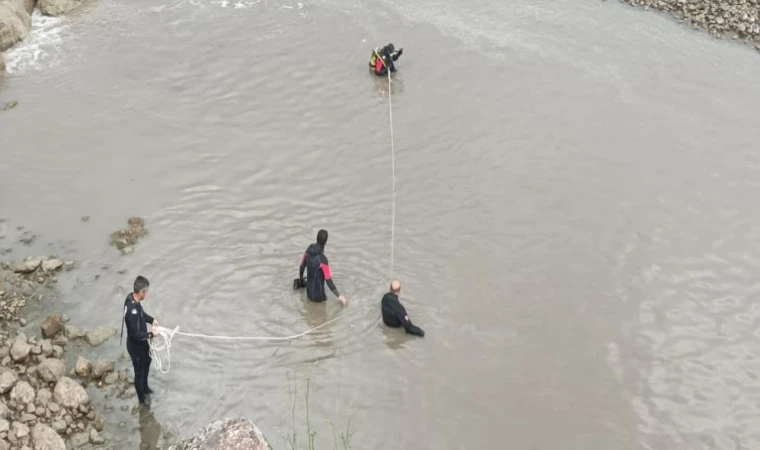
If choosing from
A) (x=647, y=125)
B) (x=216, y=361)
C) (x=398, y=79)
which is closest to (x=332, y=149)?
(x=398, y=79)

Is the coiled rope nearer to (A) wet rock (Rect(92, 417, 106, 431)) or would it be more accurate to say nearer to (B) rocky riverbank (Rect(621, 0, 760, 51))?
(A) wet rock (Rect(92, 417, 106, 431))

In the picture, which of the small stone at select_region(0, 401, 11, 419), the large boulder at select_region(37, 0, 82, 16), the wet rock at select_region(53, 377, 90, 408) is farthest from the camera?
the large boulder at select_region(37, 0, 82, 16)

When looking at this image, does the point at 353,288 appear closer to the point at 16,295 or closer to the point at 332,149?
the point at 332,149

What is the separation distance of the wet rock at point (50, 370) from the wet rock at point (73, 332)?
0.78 meters

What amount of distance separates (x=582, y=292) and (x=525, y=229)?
171 cm

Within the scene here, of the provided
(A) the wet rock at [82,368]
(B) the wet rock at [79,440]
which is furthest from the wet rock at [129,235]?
(B) the wet rock at [79,440]

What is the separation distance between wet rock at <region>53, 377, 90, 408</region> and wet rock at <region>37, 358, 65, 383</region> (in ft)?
0.61

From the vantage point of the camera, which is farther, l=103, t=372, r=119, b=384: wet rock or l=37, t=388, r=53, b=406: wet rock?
l=103, t=372, r=119, b=384: wet rock

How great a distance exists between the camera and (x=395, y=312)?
10188 mm

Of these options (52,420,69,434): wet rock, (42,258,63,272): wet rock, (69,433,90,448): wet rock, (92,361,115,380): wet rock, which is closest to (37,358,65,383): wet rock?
(92,361,115,380): wet rock

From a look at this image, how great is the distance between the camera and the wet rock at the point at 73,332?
9.93 m

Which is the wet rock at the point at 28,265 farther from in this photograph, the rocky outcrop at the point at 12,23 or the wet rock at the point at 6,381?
the rocky outcrop at the point at 12,23

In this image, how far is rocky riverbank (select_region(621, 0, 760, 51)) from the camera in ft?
61.5

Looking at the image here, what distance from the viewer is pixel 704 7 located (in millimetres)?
19703
